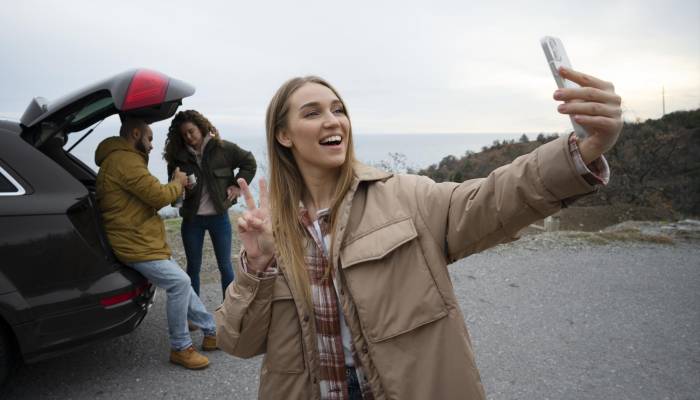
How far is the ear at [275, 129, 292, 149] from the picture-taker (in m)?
1.79

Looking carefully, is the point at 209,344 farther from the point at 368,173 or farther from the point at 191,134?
the point at 368,173

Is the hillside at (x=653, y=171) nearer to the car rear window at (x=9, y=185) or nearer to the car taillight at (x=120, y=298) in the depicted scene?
the car taillight at (x=120, y=298)

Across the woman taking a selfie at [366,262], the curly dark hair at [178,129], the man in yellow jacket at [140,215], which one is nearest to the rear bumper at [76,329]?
the man in yellow jacket at [140,215]

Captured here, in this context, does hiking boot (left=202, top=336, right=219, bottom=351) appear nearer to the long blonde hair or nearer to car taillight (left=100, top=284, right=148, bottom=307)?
car taillight (left=100, top=284, right=148, bottom=307)

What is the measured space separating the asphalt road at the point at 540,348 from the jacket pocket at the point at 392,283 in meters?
2.00

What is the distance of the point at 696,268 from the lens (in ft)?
17.7

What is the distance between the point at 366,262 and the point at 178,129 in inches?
114

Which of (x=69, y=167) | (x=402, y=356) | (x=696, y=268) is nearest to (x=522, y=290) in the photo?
(x=696, y=268)

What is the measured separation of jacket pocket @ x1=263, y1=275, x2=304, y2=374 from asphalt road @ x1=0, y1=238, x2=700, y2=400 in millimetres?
1694

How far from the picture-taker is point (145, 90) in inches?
107

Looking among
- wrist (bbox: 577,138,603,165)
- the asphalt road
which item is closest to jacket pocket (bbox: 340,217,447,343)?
wrist (bbox: 577,138,603,165)

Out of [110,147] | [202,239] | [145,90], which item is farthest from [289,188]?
[202,239]

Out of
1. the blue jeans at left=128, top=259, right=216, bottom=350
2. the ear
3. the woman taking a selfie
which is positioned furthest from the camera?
the blue jeans at left=128, top=259, right=216, bottom=350

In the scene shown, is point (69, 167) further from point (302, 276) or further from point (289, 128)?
point (302, 276)
